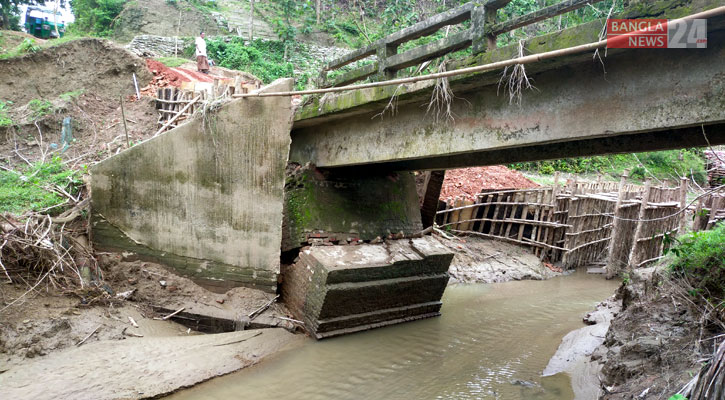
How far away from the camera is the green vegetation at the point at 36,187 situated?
5.52 m

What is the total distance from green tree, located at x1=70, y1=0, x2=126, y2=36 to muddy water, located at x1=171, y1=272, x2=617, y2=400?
2291 cm

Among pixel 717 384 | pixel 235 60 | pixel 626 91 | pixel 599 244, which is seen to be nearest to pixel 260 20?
pixel 235 60

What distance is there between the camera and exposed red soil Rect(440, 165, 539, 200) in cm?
1212

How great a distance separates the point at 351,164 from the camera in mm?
5816

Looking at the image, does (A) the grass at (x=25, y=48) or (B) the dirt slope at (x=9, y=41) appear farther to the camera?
(B) the dirt slope at (x=9, y=41)

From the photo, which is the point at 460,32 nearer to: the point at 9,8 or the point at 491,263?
the point at 491,263

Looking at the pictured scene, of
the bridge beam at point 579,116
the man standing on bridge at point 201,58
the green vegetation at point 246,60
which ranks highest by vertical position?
the green vegetation at point 246,60

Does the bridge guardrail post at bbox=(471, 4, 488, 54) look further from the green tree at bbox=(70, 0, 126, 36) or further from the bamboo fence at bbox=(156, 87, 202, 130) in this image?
the green tree at bbox=(70, 0, 126, 36)

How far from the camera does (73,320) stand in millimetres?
4582

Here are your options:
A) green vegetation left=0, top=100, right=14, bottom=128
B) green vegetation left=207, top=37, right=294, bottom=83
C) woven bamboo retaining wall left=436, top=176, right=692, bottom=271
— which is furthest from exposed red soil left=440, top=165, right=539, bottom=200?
green vegetation left=207, top=37, right=294, bottom=83

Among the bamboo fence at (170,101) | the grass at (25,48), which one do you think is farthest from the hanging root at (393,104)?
the grass at (25,48)

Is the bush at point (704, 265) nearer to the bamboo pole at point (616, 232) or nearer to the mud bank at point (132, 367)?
the mud bank at point (132, 367)

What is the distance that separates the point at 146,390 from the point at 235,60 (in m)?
18.5

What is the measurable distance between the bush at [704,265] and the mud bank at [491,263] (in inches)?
197
